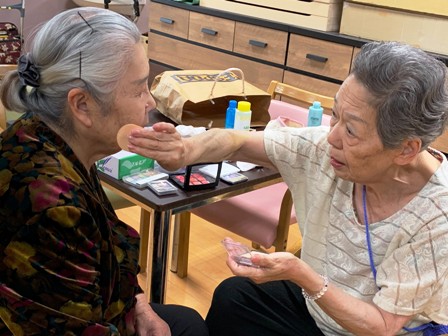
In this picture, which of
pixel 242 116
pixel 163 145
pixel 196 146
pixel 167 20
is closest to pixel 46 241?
pixel 163 145

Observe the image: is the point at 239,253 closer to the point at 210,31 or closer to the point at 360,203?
the point at 360,203

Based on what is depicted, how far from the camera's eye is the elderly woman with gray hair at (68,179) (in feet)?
3.62

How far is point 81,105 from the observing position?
4.18 ft

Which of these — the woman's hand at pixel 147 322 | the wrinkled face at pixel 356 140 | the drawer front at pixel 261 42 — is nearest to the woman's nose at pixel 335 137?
the wrinkled face at pixel 356 140

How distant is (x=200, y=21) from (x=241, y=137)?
8.67 ft

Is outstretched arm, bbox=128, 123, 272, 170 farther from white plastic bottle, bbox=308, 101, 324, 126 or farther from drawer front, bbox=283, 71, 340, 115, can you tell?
drawer front, bbox=283, 71, 340, 115

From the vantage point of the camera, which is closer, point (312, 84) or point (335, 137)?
point (335, 137)

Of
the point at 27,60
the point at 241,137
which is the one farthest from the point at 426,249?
the point at 27,60

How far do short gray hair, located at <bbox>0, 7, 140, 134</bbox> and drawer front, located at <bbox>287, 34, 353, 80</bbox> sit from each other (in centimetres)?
230

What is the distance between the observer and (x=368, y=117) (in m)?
1.35

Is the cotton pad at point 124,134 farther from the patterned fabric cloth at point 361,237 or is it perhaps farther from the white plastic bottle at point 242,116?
the white plastic bottle at point 242,116

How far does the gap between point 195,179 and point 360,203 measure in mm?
575

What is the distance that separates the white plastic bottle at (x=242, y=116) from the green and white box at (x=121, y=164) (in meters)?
0.50

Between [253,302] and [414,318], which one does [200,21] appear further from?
[414,318]
